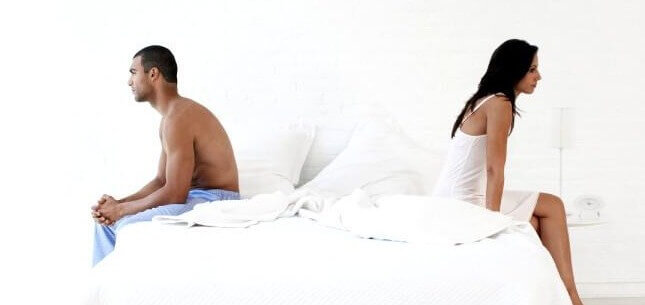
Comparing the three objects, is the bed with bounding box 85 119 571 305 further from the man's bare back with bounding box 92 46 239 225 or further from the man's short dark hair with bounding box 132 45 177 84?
the man's short dark hair with bounding box 132 45 177 84

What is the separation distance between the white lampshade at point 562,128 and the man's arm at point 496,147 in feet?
3.68

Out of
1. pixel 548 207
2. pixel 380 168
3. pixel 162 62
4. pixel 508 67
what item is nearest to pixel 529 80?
pixel 508 67

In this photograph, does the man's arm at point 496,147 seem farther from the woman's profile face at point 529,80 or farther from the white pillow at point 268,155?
the white pillow at point 268,155

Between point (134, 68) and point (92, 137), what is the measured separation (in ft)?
2.76

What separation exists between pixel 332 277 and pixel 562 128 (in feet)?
7.80

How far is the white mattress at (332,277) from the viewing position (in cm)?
258

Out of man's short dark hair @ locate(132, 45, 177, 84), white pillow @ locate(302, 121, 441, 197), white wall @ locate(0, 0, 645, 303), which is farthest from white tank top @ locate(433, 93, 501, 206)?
man's short dark hair @ locate(132, 45, 177, 84)

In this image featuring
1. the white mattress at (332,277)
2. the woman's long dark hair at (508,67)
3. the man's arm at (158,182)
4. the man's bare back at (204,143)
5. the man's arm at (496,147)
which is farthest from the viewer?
the man's arm at (158,182)

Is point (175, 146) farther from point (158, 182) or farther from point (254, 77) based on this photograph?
point (254, 77)

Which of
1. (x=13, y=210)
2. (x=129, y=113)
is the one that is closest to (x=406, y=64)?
(x=129, y=113)

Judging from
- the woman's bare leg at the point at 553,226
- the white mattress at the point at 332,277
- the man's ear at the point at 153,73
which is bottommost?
the woman's bare leg at the point at 553,226

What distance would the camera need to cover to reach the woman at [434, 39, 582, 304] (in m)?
3.55

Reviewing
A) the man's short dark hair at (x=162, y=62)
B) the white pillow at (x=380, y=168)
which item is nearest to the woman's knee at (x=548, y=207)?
the white pillow at (x=380, y=168)

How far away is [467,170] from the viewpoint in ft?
12.0
